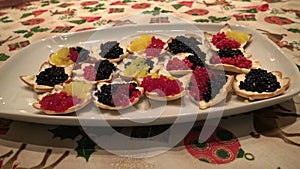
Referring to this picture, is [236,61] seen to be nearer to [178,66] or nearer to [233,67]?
Result: [233,67]

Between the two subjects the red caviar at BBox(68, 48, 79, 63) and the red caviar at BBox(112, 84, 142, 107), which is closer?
the red caviar at BBox(112, 84, 142, 107)

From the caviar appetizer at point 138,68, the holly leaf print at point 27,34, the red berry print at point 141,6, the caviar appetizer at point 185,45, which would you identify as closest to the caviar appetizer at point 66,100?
the caviar appetizer at point 138,68

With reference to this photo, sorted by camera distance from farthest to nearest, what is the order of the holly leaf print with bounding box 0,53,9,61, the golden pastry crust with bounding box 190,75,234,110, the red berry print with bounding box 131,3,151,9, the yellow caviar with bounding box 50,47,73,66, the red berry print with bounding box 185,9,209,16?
the red berry print with bounding box 131,3,151,9
the red berry print with bounding box 185,9,209,16
the holly leaf print with bounding box 0,53,9,61
the yellow caviar with bounding box 50,47,73,66
the golden pastry crust with bounding box 190,75,234,110

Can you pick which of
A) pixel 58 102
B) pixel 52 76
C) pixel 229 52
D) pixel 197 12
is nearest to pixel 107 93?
pixel 58 102

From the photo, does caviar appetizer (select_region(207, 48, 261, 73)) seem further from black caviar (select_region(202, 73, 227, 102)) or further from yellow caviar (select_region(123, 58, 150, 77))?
yellow caviar (select_region(123, 58, 150, 77))

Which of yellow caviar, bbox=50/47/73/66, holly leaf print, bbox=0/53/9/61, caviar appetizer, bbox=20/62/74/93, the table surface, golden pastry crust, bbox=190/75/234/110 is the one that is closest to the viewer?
the table surface

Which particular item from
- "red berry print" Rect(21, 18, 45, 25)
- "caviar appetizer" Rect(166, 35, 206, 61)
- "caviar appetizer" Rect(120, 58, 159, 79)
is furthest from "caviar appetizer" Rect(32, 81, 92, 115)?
"red berry print" Rect(21, 18, 45, 25)
